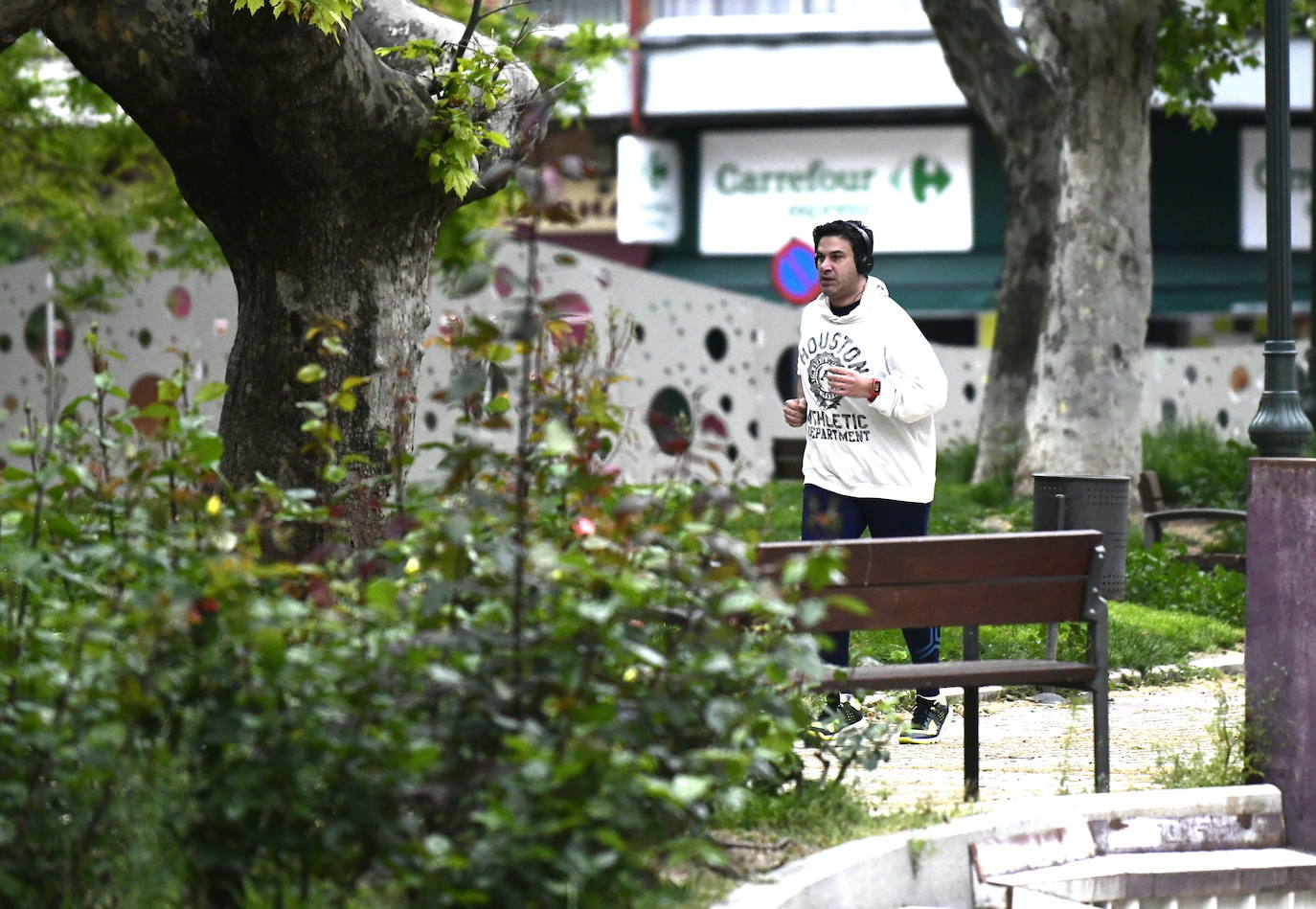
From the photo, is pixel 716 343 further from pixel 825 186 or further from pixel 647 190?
pixel 825 186

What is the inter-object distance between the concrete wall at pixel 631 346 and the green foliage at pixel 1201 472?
436 centimetres

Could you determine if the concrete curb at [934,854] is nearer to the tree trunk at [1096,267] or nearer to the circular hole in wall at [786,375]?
the tree trunk at [1096,267]

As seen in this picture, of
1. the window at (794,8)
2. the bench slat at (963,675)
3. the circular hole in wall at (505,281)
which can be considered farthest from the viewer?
the window at (794,8)

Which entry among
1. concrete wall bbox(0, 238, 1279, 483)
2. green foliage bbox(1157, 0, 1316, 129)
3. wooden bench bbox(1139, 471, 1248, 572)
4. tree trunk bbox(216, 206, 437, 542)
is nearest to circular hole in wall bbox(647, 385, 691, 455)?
tree trunk bbox(216, 206, 437, 542)

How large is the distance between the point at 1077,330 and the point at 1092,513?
594cm

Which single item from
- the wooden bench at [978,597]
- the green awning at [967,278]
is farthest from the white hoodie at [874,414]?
the green awning at [967,278]

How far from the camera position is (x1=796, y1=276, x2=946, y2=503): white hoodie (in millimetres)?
6902

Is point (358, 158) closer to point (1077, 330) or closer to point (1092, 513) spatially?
point (1092, 513)

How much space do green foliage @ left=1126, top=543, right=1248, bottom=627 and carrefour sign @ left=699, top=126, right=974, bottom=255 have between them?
17.7 metres

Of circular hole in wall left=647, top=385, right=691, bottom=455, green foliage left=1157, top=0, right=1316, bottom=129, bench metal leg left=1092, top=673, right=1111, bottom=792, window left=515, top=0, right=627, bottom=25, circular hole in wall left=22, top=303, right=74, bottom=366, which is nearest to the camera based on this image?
circular hole in wall left=647, top=385, right=691, bottom=455

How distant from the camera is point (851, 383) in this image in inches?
265

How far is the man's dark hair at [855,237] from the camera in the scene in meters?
6.98

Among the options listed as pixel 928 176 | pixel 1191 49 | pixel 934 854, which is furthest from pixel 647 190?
pixel 934 854

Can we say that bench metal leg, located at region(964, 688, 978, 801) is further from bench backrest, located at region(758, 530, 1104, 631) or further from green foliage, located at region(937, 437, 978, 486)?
green foliage, located at region(937, 437, 978, 486)
